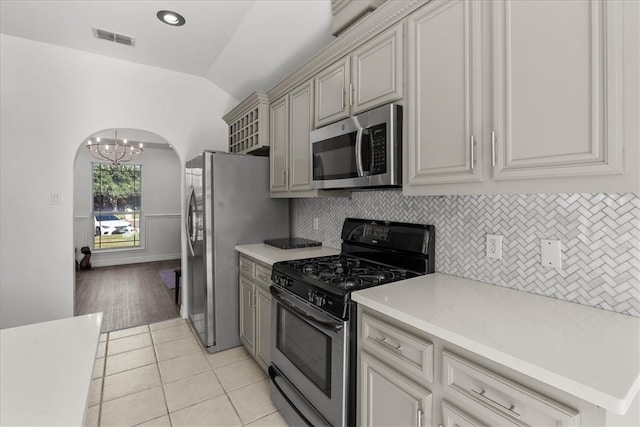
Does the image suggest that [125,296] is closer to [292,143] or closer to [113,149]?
[113,149]

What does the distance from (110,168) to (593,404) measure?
26.0ft

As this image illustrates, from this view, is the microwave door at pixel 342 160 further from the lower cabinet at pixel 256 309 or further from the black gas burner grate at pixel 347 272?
the lower cabinet at pixel 256 309

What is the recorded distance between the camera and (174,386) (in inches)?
90.0

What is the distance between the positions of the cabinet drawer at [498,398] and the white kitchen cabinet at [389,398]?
14 cm

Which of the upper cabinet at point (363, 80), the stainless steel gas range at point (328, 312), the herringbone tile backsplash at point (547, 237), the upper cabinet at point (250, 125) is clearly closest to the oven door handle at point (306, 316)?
the stainless steel gas range at point (328, 312)

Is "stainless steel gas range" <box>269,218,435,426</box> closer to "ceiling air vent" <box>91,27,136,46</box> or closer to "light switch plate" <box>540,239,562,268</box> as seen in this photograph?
"light switch plate" <box>540,239,562,268</box>

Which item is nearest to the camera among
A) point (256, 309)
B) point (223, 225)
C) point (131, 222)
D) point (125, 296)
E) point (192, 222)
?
point (256, 309)

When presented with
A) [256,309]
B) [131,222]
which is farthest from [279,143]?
[131,222]

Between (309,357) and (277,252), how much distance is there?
95 centimetres

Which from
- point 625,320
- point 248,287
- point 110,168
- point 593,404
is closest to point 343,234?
point 248,287

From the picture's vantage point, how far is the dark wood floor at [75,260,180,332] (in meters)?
3.62

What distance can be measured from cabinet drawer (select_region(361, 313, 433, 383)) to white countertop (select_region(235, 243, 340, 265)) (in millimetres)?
939

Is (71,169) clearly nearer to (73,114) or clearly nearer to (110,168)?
(73,114)

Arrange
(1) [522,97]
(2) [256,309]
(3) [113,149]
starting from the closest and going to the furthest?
1. (1) [522,97]
2. (2) [256,309]
3. (3) [113,149]
